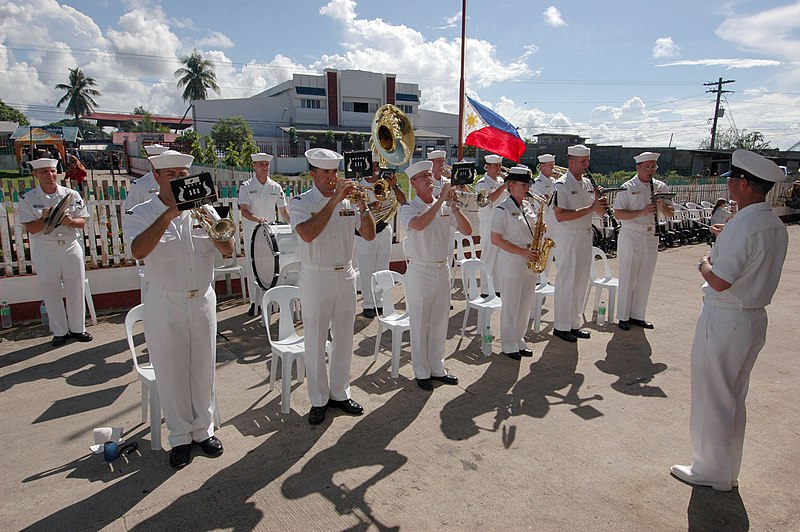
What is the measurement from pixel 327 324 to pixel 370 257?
11.7 ft

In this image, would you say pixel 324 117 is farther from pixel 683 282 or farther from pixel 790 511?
pixel 790 511

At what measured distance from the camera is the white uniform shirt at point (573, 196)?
21.3ft

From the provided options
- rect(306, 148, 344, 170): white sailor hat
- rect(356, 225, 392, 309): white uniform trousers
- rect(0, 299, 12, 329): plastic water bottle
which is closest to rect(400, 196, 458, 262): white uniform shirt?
rect(306, 148, 344, 170): white sailor hat

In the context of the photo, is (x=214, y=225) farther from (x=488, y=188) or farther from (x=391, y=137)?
(x=488, y=188)

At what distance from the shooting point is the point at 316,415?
4.55 meters

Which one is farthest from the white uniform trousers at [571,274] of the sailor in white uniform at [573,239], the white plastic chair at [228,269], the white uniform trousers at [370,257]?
the white plastic chair at [228,269]

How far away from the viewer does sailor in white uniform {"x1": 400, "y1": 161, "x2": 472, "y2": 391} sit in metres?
5.13

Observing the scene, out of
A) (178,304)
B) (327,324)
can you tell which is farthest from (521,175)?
(178,304)

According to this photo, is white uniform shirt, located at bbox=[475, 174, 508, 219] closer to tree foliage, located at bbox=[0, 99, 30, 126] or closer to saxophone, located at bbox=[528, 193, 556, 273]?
saxophone, located at bbox=[528, 193, 556, 273]

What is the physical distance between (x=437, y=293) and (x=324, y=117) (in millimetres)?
54837

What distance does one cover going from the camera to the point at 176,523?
3227mm

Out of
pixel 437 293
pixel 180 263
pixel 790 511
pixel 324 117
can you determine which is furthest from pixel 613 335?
pixel 324 117

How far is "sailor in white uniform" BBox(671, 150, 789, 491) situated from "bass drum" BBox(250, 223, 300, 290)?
493 cm

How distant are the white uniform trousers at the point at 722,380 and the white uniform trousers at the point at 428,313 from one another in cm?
236
